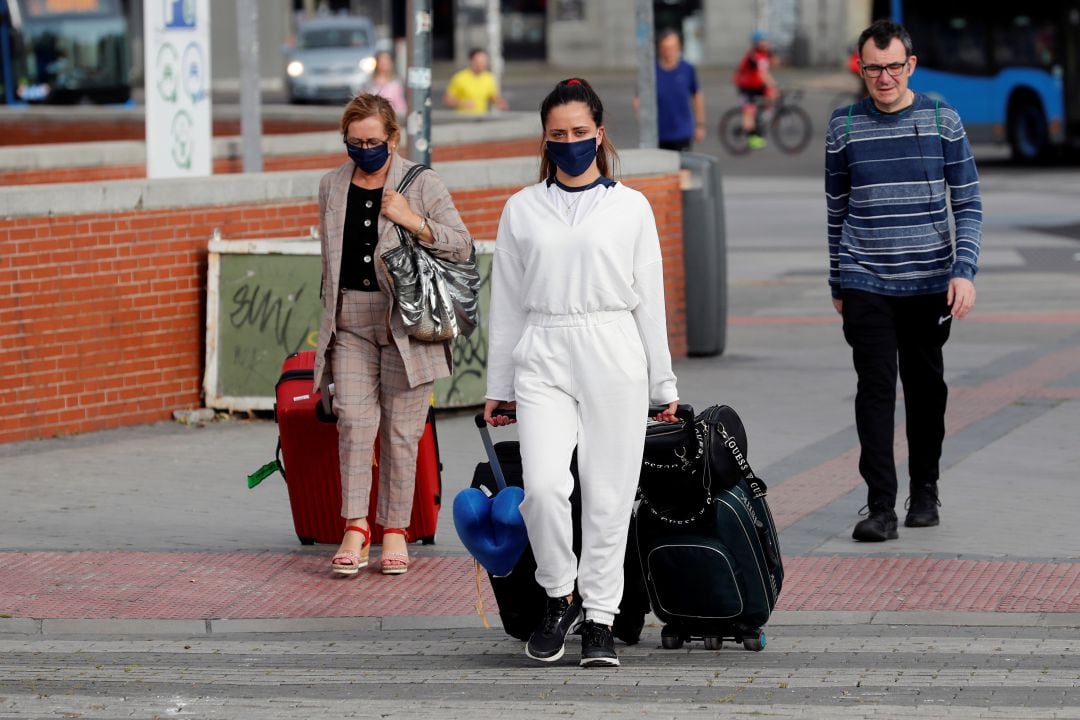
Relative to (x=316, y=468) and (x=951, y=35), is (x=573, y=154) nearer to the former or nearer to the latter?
(x=316, y=468)

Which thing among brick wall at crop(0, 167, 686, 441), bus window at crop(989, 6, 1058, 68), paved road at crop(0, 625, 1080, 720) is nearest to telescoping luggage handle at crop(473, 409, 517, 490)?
paved road at crop(0, 625, 1080, 720)

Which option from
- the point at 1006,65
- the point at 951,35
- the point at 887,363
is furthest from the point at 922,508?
the point at 951,35

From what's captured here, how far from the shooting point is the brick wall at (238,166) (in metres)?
14.6

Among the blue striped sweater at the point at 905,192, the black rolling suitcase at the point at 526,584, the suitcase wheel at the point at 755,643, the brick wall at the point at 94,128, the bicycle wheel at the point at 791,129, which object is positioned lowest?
the suitcase wheel at the point at 755,643

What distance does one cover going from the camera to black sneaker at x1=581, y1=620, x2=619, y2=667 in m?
5.50

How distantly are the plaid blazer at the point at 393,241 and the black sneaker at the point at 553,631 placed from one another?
1.34 m

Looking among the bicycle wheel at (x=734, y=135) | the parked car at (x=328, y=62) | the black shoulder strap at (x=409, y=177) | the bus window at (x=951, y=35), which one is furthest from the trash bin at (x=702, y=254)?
the parked car at (x=328, y=62)

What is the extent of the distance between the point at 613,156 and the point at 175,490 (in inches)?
139

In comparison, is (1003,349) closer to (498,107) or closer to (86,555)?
(86,555)

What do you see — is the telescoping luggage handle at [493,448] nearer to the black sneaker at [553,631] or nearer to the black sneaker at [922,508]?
the black sneaker at [553,631]

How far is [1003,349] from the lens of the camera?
40.3 ft

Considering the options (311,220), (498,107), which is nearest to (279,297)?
(311,220)

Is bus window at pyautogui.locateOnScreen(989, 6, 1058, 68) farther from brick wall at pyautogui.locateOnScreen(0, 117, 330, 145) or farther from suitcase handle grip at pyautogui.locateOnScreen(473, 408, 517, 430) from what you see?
suitcase handle grip at pyautogui.locateOnScreen(473, 408, 517, 430)

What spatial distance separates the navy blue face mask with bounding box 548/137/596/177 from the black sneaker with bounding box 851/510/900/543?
7.45 feet
